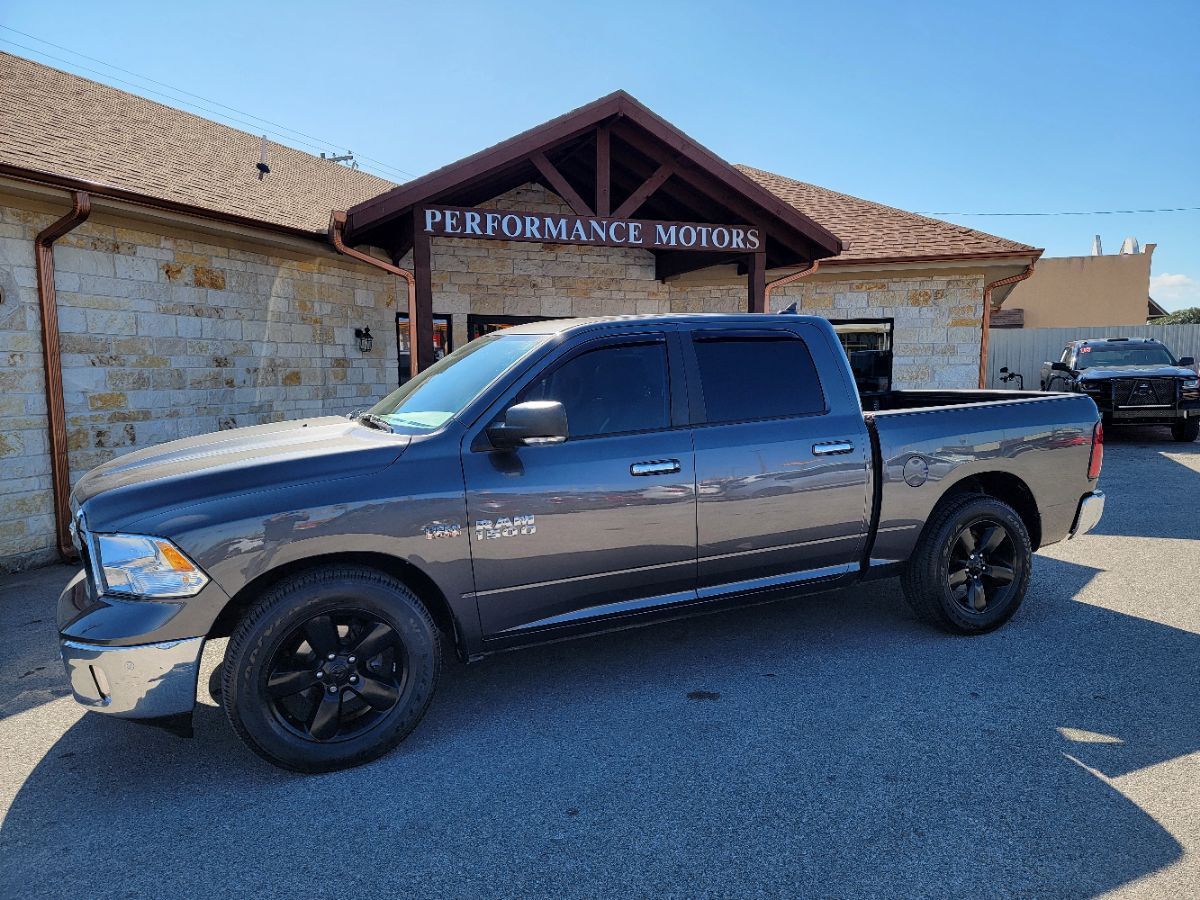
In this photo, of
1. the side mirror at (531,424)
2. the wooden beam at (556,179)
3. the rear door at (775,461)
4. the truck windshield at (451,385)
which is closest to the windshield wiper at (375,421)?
the truck windshield at (451,385)

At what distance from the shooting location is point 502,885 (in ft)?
8.16

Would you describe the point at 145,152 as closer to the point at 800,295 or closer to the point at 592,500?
the point at 592,500

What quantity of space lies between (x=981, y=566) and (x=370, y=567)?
3.61 metres

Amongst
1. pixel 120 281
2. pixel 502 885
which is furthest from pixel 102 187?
pixel 502 885

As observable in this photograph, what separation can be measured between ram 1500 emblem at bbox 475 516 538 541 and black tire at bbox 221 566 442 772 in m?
0.41

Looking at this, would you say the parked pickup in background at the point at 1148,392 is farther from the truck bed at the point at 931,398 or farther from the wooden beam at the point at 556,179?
the wooden beam at the point at 556,179

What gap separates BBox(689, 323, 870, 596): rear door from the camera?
3.89 meters

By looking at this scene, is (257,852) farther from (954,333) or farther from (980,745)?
(954,333)

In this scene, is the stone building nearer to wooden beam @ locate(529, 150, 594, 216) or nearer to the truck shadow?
wooden beam @ locate(529, 150, 594, 216)

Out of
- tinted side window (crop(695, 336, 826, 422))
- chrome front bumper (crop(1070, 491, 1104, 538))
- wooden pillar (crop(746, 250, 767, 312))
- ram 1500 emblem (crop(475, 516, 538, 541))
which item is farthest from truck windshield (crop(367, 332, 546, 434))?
wooden pillar (crop(746, 250, 767, 312))

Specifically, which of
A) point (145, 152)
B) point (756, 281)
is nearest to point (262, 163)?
point (145, 152)

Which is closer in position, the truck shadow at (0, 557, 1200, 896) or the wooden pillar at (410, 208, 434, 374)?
the truck shadow at (0, 557, 1200, 896)

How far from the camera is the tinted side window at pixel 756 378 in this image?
404 cm

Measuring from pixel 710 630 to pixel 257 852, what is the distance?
2.89 meters
